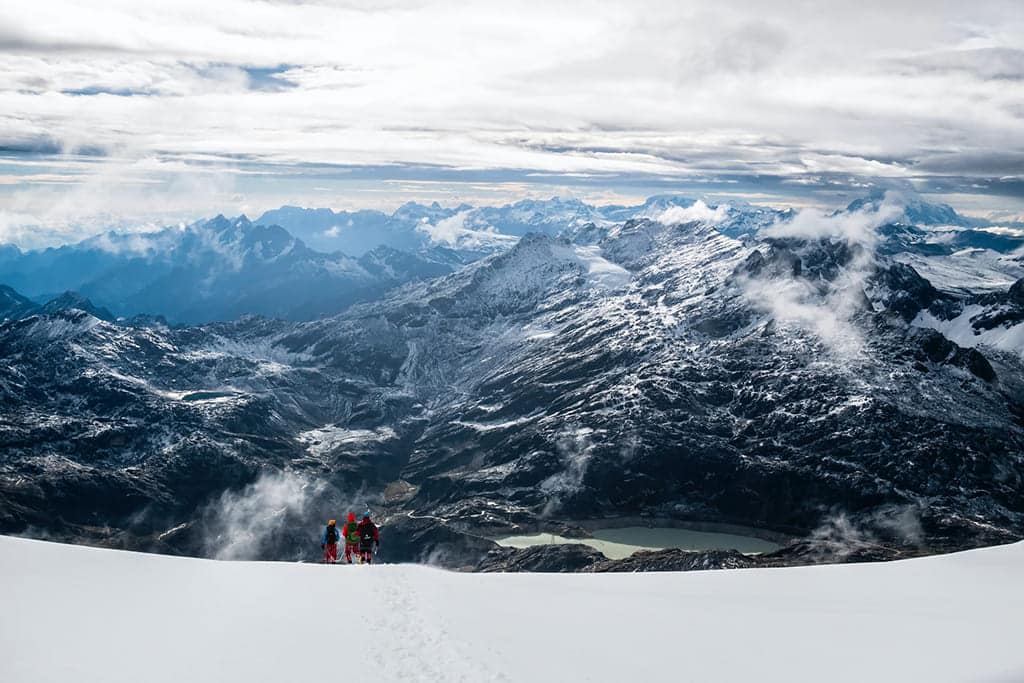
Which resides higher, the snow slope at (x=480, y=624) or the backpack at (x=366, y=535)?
the snow slope at (x=480, y=624)

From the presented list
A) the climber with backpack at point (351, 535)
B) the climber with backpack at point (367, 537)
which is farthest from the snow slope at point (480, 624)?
the climber with backpack at point (351, 535)

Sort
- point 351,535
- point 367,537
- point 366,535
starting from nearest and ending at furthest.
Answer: point 367,537 < point 366,535 < point 351,535

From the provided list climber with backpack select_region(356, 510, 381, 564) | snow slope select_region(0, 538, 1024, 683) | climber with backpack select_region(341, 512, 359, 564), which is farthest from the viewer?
climber with backpack select_region(341, 512, 359, 564)

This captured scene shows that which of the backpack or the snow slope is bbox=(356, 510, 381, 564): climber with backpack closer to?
the backpack

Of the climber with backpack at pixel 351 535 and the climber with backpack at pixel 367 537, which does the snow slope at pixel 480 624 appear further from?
the climber with backpack at pixel 351 535

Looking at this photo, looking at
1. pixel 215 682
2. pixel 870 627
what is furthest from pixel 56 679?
pixel 870 627

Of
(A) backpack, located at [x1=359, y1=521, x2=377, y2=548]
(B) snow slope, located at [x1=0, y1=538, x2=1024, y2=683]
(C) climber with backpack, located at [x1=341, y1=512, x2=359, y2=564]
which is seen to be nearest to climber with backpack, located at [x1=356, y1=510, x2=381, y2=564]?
(A) backpack, located at [x1=359, y1=521, x2=377, y2=548]

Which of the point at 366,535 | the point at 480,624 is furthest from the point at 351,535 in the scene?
the point at 480,624

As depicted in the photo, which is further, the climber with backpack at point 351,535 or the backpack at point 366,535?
the climber with backpack at point 351,535

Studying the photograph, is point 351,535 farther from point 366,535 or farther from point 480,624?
point 480,624
